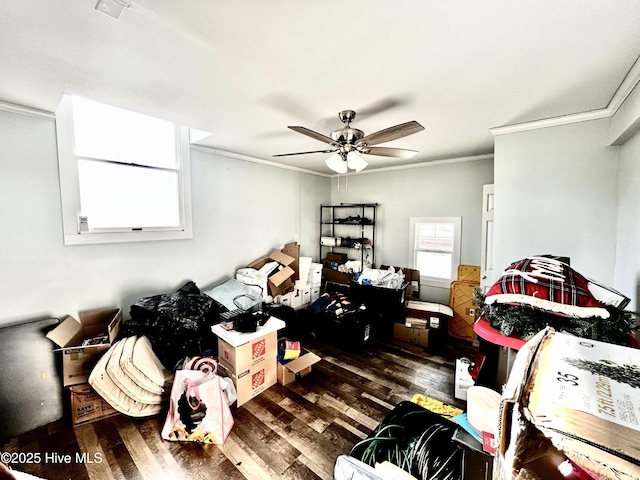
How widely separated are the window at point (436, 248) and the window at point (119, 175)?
341cm

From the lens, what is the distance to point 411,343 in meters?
3.39

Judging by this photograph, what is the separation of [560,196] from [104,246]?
4.35m

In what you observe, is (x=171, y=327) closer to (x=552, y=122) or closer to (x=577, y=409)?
(x=577, y=409)

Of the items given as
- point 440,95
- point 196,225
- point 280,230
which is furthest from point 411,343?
point 196,225

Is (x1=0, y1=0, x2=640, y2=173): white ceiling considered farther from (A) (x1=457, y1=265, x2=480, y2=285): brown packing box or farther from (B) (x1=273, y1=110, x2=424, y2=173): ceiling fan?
(A) (x1=457, y1=265, x2=480, y2=285): brown packing box

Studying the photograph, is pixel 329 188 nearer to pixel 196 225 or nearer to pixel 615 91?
pixel 196 225

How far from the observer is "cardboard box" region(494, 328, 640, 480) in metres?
0.32

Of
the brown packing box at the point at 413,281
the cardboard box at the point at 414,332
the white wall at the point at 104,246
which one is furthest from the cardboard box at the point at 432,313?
the white wall at the point at 104,246

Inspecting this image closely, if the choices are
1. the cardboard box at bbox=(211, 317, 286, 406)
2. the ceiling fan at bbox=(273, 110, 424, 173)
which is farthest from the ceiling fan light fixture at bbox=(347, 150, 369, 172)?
the cardboard box at bbox=(211, 317, 286, 406)

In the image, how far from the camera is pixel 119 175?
266 cm

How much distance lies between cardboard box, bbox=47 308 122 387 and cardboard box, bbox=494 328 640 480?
283 centimetres

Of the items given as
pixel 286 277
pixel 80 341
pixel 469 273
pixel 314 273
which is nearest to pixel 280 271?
pixel 286 277

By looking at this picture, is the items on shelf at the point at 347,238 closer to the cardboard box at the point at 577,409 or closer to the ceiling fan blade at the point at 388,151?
the ceiling fan blade at the point at 388,151

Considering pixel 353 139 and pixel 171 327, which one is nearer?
pixel 353 139
